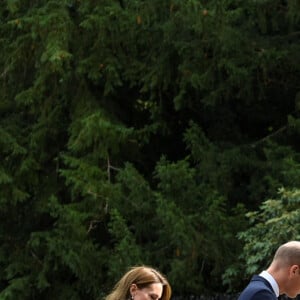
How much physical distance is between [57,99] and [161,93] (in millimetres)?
1887

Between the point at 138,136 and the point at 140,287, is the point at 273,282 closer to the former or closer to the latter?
the point at 140,287

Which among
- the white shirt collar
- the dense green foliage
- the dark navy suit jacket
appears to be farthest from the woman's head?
the dense green foliage

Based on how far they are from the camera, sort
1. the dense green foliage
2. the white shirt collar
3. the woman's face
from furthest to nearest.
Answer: the dense green foliage, the white shirt collar, the woman's face

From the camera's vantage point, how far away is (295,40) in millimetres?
18766

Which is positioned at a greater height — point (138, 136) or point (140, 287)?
point (140, 287)

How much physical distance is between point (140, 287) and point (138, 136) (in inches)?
531

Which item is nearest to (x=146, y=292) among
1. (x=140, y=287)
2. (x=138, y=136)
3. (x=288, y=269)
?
(x=140, y=287)

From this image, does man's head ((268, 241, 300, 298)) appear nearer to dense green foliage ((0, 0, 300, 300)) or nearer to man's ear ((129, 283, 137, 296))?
man's ear ((129, 283, 137, 296))

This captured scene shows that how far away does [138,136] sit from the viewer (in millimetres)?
19703

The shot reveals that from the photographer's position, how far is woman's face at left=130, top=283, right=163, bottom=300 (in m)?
6.24

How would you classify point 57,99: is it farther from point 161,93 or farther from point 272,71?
point 272,71

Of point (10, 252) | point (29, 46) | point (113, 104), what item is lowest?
point (10, 252)

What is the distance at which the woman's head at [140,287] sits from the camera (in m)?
6.24

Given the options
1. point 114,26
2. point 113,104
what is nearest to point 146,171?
point 113,104
